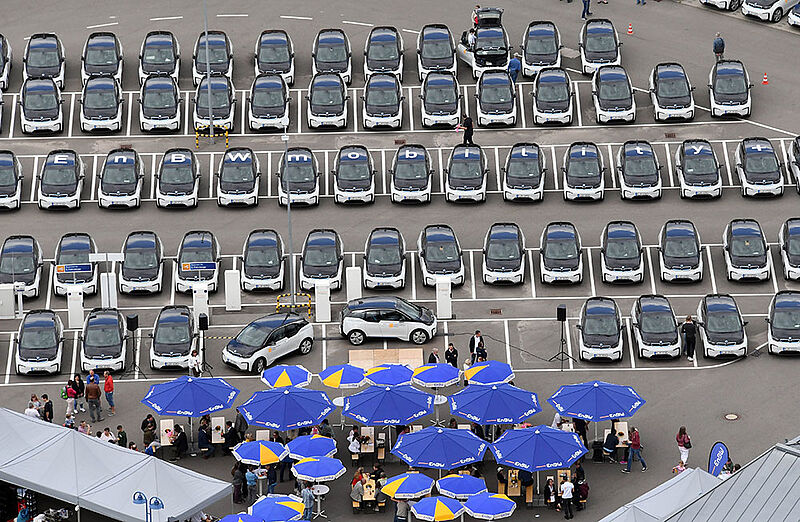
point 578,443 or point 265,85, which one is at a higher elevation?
point 265,85

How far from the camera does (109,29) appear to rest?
10388cm

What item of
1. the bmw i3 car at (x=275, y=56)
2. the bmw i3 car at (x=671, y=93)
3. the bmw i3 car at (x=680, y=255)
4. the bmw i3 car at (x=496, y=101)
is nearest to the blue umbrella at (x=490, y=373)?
the bmw i3 car at (x=680, y=255)

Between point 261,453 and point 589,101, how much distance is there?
98.5 ft

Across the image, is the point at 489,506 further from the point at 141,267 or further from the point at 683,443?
the point at 141,267

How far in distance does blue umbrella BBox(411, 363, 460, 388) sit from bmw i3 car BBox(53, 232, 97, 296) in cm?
1445

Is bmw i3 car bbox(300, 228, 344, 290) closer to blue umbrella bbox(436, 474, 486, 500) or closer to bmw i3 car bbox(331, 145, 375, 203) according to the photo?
bmw i3 car bbox(331, 145, 375, 203)

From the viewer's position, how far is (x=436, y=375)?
78.2 m

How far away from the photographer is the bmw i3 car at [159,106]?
9631cm

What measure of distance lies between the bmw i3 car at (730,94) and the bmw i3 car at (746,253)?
10237 millimetres

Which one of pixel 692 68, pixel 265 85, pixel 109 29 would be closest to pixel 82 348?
pixel 265 85

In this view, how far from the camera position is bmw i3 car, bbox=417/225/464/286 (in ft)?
286

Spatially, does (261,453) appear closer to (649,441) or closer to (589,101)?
(649,441)

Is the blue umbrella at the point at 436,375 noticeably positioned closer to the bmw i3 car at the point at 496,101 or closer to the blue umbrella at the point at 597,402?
the blue umbrella at the point at 597,402

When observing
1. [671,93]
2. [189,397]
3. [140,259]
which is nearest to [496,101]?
[671,93]
